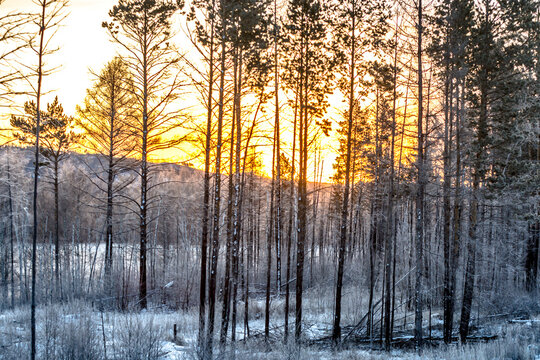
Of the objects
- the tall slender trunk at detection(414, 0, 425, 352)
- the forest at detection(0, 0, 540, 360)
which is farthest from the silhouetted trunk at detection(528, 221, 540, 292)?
the tall slender trunk at detection(414, 0, 425, 352)

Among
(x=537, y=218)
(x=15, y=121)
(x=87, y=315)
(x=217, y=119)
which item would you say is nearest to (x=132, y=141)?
(x=217, y=119)

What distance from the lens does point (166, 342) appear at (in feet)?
40.4

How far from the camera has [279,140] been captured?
16359 mm

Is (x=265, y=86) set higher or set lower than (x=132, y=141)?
higher

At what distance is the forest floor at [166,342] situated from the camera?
363 inches

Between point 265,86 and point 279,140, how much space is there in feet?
7.98

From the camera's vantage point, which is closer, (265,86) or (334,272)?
(265,86)

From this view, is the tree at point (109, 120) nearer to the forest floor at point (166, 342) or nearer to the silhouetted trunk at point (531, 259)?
the forest floor at point (166, 342)

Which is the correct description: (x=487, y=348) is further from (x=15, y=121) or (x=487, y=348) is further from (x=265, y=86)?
(x=15, y=121)

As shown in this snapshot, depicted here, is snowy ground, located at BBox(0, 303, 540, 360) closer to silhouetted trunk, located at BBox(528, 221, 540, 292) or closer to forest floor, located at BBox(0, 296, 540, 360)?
Result: forest floor, located at BBox(0, 296, 540, 360)

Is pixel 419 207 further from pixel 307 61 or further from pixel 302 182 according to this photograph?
pixel 307 61

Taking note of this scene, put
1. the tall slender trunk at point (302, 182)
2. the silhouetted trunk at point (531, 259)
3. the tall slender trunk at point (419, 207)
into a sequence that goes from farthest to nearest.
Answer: the silhouetted trunk at point (531, 259)
the tall slender trunk at point (302, 182)
the tall slender trunk at point (419, 207)

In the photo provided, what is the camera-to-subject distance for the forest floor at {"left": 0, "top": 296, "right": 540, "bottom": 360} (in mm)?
9219

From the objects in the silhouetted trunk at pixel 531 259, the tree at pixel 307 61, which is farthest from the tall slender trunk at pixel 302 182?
the silhouetted trunk at pixel 531 259
